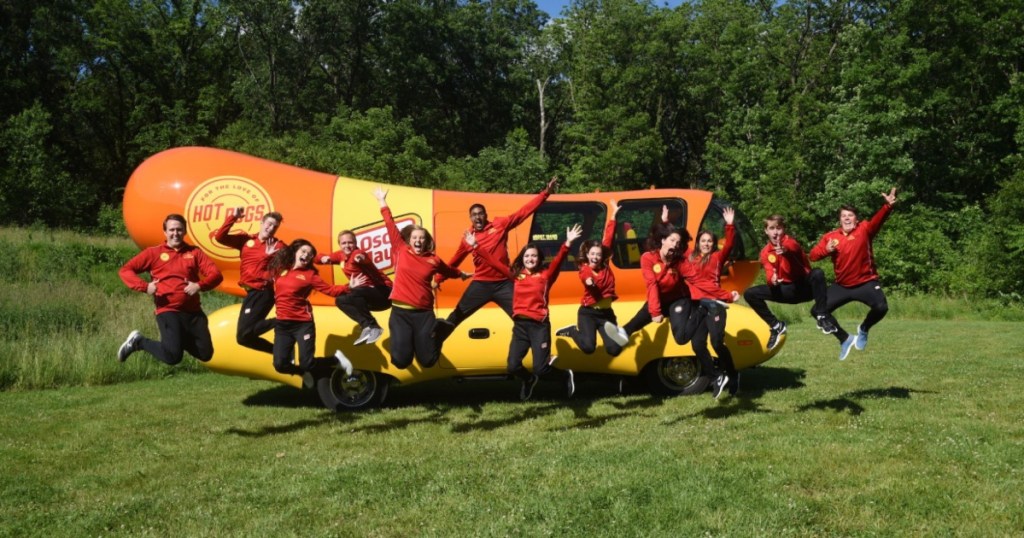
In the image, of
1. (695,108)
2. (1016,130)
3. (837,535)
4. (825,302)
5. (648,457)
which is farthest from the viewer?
(695,108)

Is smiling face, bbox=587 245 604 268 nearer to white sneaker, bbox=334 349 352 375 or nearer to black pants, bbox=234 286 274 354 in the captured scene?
white sneaker, bbox=334 349 352 375

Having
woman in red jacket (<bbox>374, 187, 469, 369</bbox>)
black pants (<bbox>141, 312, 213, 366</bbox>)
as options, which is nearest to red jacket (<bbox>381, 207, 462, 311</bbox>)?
woman in red jacket (<bbox>374, 187, 469, 369</bbox>)

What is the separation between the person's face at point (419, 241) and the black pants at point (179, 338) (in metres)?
2.47

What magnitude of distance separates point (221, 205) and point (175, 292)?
6.95 feet

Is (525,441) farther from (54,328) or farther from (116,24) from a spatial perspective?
(116,24)

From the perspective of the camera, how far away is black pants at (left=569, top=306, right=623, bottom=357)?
31.8 feet

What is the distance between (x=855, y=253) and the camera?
9258 mm

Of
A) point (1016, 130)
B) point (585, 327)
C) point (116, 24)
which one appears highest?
point (116, 24)

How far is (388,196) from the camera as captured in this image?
10836 millimetres

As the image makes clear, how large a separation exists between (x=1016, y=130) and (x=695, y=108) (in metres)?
17.6

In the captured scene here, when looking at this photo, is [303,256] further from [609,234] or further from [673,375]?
[673,375]

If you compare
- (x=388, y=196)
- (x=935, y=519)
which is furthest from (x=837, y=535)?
(x=388, y=196)

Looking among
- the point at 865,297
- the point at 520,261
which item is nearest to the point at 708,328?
the point at 865,297

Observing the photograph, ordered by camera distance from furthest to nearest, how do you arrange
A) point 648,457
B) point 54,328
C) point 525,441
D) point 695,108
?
point 695,108 → point 54,328 → point 525,441 → point 648,457
